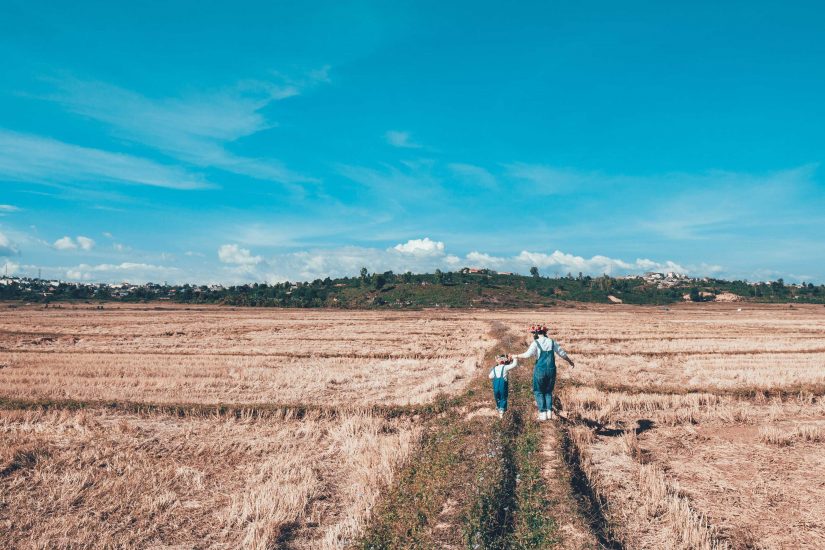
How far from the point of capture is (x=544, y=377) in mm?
12477

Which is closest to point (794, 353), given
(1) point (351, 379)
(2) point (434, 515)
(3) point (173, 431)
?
(1) point (351, 379)

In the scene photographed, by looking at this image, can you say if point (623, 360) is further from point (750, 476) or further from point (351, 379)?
point (750, 476)

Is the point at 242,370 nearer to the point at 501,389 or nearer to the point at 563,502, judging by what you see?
the point at 501,389

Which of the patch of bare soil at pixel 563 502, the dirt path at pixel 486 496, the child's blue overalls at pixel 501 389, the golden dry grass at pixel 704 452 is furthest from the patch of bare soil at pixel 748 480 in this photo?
the child's blue overalls at pixel 501 389

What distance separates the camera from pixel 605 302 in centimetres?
15575

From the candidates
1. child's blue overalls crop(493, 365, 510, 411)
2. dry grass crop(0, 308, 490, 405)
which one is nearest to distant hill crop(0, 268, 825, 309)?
dry grass crop(0, 308, 490, 405)

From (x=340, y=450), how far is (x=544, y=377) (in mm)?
5515

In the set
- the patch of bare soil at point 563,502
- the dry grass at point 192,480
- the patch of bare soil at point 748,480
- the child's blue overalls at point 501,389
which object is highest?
the child's blue overalls at point 501,389

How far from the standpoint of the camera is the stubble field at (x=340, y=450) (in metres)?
8.03

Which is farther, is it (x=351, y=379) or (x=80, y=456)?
(x=351, y=379)

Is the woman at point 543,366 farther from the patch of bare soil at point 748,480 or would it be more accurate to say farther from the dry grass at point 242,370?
the dry grass at point 242,370

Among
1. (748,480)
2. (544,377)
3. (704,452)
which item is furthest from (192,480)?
(704,452)

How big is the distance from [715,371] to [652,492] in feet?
60.3

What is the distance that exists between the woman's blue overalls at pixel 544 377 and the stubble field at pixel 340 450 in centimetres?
70
